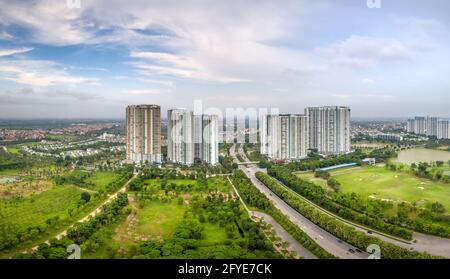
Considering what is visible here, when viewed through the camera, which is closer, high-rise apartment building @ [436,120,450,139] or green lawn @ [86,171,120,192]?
green lawn @ [86,171,120,192]

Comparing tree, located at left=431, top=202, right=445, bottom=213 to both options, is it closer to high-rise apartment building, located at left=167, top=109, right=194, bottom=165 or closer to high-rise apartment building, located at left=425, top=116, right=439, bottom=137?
high-rise apartment building, located at left=167, top=109, right=194, bottom=165

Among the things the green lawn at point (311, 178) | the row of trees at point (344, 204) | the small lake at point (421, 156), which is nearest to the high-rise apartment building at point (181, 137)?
the green lawn at point (311, 178)

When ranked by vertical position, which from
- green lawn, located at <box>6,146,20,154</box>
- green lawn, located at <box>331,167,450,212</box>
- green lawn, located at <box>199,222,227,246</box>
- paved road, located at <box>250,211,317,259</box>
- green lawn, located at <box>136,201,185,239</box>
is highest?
green lawn, located at <box>6,146,20,154</box>

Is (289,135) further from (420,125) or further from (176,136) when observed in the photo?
(420,125)

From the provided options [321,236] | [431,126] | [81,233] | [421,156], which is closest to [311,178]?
[321,236]

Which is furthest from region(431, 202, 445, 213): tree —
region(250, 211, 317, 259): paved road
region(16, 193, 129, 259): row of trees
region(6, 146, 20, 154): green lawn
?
region(6, 146, 20, 154): green lawn
